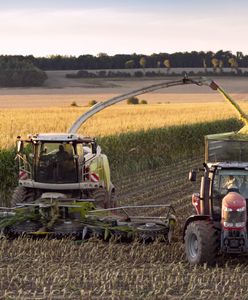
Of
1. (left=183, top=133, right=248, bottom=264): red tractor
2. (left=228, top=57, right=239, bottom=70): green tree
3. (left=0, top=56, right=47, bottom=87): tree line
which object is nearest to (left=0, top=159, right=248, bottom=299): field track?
(left=183, top=133, right=248, bottom=264): red tractor

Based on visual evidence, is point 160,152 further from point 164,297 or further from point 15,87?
point 15,87

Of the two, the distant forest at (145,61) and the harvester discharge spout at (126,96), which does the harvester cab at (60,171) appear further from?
the distant forest at (145,61)

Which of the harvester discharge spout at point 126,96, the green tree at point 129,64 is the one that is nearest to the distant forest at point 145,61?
the green tree at point 129,64

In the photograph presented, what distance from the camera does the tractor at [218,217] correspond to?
9.45m

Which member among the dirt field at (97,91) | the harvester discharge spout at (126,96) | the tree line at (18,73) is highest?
the harvester discharge spout at (126,96)

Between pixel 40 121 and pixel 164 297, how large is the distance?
66.7ft

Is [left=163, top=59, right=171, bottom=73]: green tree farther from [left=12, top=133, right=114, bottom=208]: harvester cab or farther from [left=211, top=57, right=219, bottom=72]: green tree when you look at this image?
[left=12, top=133, right=114, bottom=208]: harvester cab

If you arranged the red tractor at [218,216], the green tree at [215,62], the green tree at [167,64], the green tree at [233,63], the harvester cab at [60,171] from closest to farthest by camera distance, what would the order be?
the red tractor at [218,216]
the harvester cab at [60,171]
the green tree at [167,64]
the green tree at [215,62]
the green tree at [233,63]

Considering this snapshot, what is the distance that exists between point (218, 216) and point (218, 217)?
12mm

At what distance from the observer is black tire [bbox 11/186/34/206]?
1292 centimetres

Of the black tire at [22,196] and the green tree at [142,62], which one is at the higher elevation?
the green tree at [142,62]

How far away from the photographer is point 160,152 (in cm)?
2361

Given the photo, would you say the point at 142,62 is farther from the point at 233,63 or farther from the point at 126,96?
the point at 126,96

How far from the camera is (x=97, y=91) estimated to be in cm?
6569
